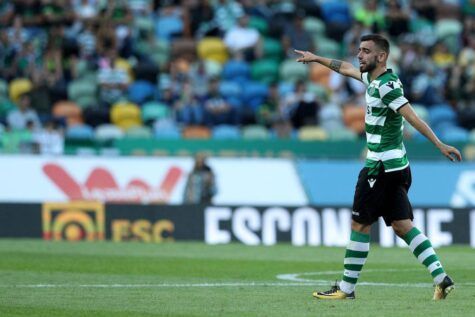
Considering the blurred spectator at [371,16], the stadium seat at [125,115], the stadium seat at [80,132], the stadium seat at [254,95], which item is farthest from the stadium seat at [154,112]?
the blurred spectator at [371,16]

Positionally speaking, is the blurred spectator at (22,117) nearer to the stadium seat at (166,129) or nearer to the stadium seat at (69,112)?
the stadium seat at (69,112)

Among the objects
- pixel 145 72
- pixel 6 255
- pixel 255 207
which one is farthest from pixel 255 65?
pixel 6 255

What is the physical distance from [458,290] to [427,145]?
13251 millimetres

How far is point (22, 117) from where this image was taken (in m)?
25.0

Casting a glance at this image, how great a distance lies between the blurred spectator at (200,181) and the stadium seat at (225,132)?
1789 millimetres

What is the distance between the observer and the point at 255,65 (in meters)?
28.3

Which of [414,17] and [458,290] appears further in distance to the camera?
[414,17]

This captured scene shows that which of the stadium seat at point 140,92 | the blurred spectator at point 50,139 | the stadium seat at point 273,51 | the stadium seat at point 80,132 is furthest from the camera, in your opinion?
the stadium seat at point 273,51

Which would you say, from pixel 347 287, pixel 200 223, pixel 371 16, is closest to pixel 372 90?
pixel 347 287

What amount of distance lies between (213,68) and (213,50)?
88cm

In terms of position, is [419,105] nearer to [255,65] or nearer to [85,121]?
[255,65]

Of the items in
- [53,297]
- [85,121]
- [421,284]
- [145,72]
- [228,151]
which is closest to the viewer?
[53,297]

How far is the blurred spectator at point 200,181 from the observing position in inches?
899

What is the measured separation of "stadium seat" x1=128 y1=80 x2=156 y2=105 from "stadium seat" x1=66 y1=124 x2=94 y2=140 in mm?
1868
